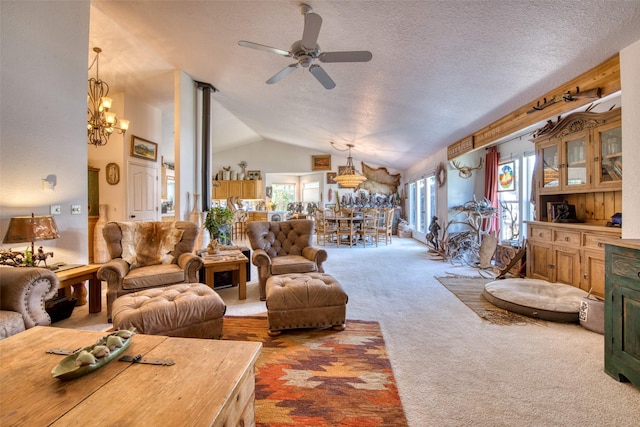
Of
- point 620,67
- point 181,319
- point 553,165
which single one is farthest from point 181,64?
point 553,165

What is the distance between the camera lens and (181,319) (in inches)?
82.7

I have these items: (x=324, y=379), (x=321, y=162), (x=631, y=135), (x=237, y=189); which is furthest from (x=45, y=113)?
(x=321, y=162)

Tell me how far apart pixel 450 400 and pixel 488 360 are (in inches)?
24.3

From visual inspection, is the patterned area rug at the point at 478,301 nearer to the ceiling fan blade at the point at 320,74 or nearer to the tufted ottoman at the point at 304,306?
the tufted ottoman at the point at 304,306

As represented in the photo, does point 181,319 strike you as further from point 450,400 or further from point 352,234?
point 352,234

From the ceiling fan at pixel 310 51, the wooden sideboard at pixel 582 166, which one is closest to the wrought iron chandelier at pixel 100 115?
the ceiling fan at pixel 310 51

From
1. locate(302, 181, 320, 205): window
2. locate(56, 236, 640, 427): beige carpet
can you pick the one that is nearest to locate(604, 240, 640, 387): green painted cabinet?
locate(56, 236, 640, 427): beige carpet

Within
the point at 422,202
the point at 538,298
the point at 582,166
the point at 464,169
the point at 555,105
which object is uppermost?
the point at 555,105

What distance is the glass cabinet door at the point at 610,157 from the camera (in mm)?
2852

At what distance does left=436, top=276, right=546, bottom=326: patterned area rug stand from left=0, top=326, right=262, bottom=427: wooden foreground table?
2.53 metres

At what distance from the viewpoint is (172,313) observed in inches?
81.4

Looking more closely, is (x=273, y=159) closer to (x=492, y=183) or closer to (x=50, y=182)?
(x=492, y=183)

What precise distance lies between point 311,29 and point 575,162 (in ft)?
11.4

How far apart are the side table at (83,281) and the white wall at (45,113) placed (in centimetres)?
37
